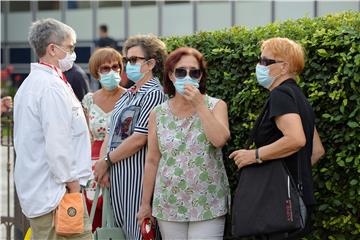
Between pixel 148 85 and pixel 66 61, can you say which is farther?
pixel 148 85

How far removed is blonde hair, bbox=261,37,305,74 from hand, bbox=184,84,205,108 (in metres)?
0.53

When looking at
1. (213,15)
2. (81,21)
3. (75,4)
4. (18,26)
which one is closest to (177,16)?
(213,15)

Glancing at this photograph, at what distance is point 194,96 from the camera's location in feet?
15.8

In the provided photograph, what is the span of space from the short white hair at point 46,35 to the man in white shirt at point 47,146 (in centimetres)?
14

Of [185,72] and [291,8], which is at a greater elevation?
[291,8]

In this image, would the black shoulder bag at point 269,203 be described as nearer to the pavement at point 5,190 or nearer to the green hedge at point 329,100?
the green hedge at point 329,100

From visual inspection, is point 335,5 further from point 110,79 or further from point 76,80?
point 110,79

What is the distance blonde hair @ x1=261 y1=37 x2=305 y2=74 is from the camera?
460cm

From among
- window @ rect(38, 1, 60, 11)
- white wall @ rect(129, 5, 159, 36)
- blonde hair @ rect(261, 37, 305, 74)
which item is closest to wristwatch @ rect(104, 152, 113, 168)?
blonde hair @ rect(261, 37, 305, 74)

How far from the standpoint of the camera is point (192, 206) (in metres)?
4.86

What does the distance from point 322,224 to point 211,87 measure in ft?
4.31

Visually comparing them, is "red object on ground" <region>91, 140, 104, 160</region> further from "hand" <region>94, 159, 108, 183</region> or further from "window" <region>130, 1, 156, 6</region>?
"window" <region>130, 1, 156, 6</region>

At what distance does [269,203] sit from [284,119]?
0.49 m

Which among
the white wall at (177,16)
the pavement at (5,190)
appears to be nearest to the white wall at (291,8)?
the white wall at (177,16)
